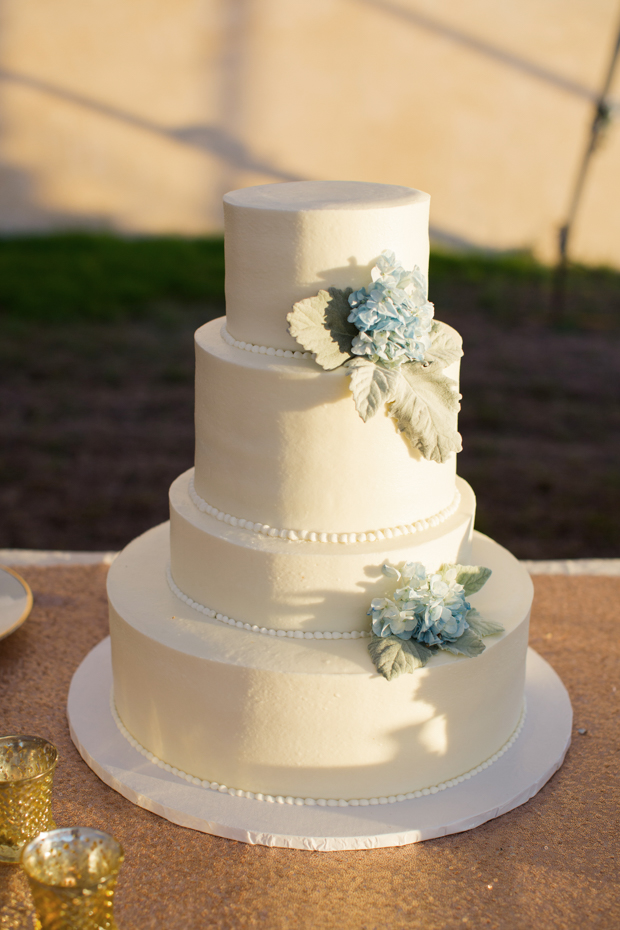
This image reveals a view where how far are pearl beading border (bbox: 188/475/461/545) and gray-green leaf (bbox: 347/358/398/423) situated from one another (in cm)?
37

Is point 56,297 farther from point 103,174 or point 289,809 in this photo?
point 289,809

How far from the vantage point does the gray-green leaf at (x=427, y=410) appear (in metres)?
2.26

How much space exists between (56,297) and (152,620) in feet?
19.7

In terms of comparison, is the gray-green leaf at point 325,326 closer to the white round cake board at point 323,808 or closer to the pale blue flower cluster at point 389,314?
the pale blue flower cluster at point 389,314

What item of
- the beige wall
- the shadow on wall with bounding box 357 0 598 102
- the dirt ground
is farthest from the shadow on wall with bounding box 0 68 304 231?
the shadow on wall with bounding box 357 0 598 102

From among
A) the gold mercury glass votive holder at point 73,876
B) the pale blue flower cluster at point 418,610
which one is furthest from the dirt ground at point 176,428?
the gold mercury glass votive holder at point 73,876

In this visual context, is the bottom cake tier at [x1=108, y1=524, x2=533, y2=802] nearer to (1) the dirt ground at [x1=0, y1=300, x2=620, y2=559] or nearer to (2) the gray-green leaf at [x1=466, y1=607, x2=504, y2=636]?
(2) the gray-green leaf at [x1=466, y1=607, x2=504, y2=636]

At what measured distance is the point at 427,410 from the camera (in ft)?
7.45

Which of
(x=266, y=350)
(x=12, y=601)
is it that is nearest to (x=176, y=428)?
(x=12, y=601)

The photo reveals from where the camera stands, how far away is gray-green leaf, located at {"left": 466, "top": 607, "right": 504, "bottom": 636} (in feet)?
8.00

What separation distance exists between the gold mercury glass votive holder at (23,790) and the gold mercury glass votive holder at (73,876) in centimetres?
22

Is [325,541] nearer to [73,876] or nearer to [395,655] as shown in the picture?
[395,655]

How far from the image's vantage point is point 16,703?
9.47ft

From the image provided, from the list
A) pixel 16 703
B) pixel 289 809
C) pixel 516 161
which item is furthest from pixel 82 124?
pixel 289 809
